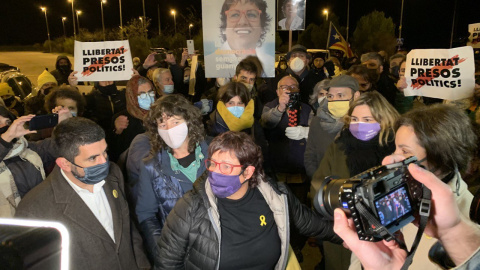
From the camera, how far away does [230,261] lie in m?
2.34

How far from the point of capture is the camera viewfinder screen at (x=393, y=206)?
1.33m

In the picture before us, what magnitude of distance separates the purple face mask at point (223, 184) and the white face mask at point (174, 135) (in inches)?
33.5

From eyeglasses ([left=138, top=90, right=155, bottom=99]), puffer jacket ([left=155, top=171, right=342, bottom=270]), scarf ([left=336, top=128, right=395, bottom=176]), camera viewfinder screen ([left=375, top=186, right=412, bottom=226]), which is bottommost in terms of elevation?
puffer jacket ([left=155, top=171, right=342, bottom=270])

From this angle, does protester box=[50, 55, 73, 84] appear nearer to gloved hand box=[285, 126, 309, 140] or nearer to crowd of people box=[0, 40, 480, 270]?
crowd of people box=[0, 40, 480, 270]

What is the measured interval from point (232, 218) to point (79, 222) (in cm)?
99

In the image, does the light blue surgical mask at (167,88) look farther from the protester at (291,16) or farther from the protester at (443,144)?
the protester at (443,144)

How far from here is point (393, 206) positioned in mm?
1380

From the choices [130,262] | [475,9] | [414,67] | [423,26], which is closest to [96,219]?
[130,262]

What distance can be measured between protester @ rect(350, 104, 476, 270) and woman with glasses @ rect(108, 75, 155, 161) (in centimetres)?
307

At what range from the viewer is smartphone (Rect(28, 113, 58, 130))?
332 cm

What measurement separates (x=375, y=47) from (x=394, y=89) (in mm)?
22976

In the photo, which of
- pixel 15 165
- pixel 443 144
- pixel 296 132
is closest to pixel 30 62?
pixel 296 132

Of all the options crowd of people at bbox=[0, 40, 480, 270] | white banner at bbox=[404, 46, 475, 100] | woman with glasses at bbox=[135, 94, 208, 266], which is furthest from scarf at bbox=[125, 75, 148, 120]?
white banner at bbox=[404, 46, 475, 100]

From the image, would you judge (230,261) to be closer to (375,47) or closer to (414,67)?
(414,67)
